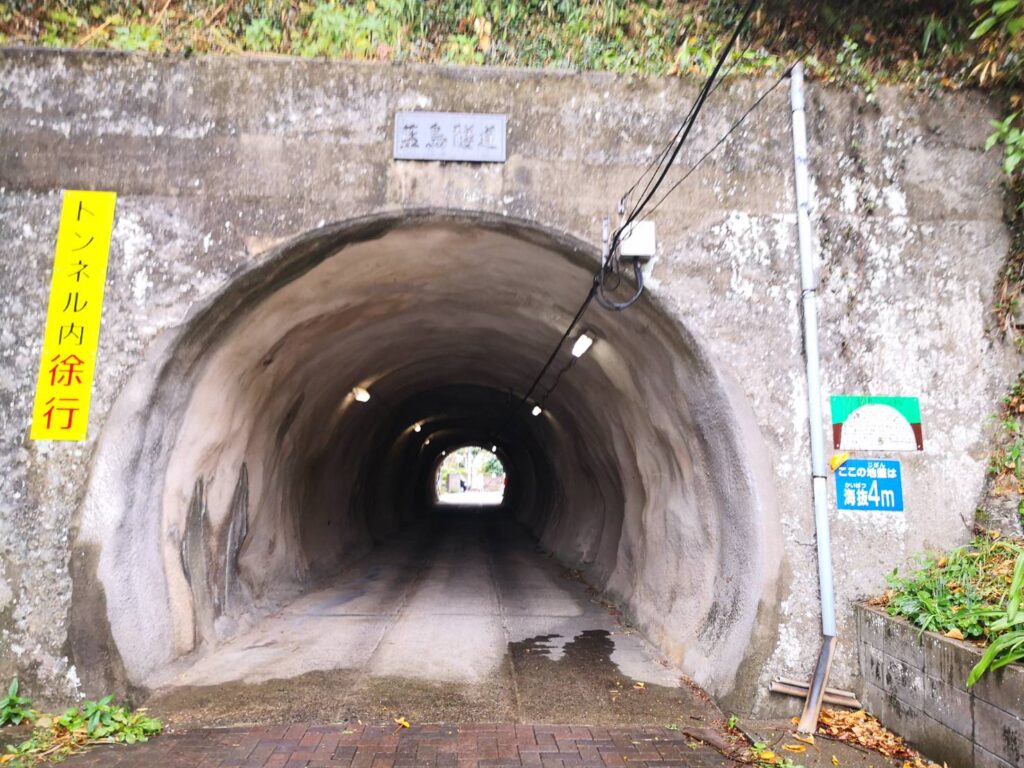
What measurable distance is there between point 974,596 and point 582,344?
409 centimetres

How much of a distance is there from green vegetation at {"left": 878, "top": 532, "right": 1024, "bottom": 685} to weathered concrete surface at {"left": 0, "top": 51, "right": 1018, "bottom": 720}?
21 centimetres

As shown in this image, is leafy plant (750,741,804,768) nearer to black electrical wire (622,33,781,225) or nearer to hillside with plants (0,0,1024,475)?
hillside with plants (0,0,1024,475)

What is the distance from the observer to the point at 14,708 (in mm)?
4539

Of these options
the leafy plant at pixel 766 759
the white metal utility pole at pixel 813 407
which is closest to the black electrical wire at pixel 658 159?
the white metal utility pole at pixel 813 407

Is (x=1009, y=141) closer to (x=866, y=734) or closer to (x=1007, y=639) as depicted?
(x=1007, y=639)

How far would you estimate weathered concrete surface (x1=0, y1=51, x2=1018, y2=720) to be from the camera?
4949 mm

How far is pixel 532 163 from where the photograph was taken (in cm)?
551

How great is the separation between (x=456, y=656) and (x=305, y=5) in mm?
6001

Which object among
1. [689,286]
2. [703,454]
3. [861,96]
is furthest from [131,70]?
[861,96]

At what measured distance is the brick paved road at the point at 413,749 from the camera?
13.3 feet

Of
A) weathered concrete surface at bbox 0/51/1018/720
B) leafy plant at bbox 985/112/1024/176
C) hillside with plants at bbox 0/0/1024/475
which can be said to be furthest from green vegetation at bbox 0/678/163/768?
leafy plant at bbox 985/112/1024/176

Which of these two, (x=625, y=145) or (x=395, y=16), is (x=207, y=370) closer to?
(x=395, y=16)

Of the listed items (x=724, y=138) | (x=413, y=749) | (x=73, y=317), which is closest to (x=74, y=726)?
(x=413, y=749)

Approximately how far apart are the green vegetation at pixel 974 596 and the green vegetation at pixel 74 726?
16.5 feet
